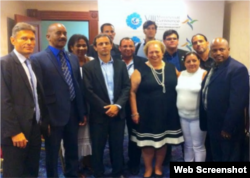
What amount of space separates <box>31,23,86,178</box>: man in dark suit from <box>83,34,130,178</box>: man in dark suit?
0.12 m

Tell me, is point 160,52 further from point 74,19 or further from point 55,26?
point 74,19

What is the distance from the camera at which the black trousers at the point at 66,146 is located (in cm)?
242

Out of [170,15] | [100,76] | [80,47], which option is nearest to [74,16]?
[170,15]

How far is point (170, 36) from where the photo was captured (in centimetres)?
317

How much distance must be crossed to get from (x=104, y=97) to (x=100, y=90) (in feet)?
0.26

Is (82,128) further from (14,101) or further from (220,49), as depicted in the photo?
(220,49)

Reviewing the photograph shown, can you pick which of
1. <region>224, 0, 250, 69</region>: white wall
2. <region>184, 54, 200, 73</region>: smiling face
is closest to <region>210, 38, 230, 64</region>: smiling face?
<region>184, 54, 200, 73</region>: smiling face

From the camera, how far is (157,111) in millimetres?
2646

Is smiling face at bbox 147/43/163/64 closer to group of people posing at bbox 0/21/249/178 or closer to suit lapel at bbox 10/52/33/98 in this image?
group of people posing at bbox 0/21/249/178

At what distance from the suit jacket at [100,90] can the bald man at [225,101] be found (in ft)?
2.53

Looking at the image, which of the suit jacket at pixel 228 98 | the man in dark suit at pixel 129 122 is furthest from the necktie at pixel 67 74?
the suit jacket at pixel 228 98

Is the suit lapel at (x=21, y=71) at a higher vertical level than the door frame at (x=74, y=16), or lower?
lower

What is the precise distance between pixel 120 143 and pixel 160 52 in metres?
1.00

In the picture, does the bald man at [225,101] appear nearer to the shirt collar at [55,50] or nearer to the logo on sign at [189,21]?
the shirt collar at [55,50]
